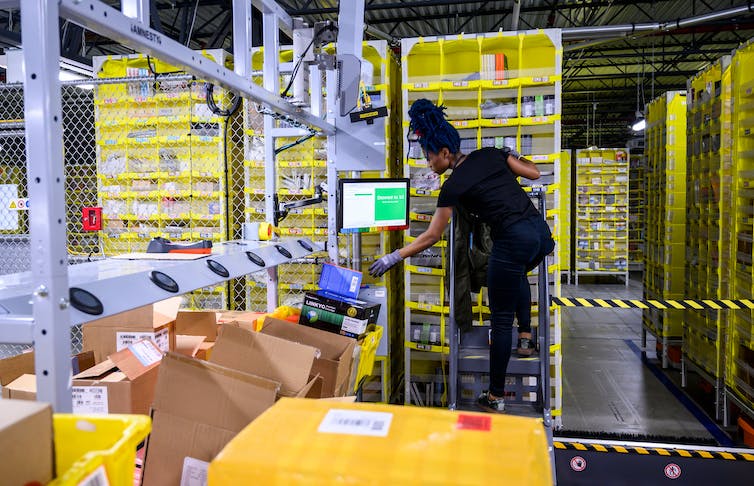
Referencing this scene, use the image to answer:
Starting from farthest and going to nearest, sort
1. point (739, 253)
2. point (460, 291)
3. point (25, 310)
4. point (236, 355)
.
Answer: point (739, 253)
point (460, 291)
point (236, 355)
point (25, 310)

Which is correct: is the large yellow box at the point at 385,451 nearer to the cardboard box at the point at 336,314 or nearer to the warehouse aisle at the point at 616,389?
the cardboard box at the point at 336,314

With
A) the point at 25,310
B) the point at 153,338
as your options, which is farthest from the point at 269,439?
the point at 153,338

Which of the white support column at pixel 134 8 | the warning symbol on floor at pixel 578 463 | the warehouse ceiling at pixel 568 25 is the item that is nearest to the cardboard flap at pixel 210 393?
the white support column at pixel 134 8

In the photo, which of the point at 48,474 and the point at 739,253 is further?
the point at 739,253

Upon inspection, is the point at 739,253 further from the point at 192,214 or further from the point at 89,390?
the point at 192,214

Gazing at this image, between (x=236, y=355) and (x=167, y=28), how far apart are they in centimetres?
1190

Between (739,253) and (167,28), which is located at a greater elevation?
(167,28)

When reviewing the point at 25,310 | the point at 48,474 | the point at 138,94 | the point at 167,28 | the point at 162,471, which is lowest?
the point at 162,471

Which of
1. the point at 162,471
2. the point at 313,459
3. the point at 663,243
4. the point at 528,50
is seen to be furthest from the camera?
the point at 663,243

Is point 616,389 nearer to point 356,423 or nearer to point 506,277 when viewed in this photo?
point 506,277

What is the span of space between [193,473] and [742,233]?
4.84 m

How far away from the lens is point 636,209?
15.4 meters

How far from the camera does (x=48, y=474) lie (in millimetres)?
964

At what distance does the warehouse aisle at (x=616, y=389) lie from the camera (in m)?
5.11
